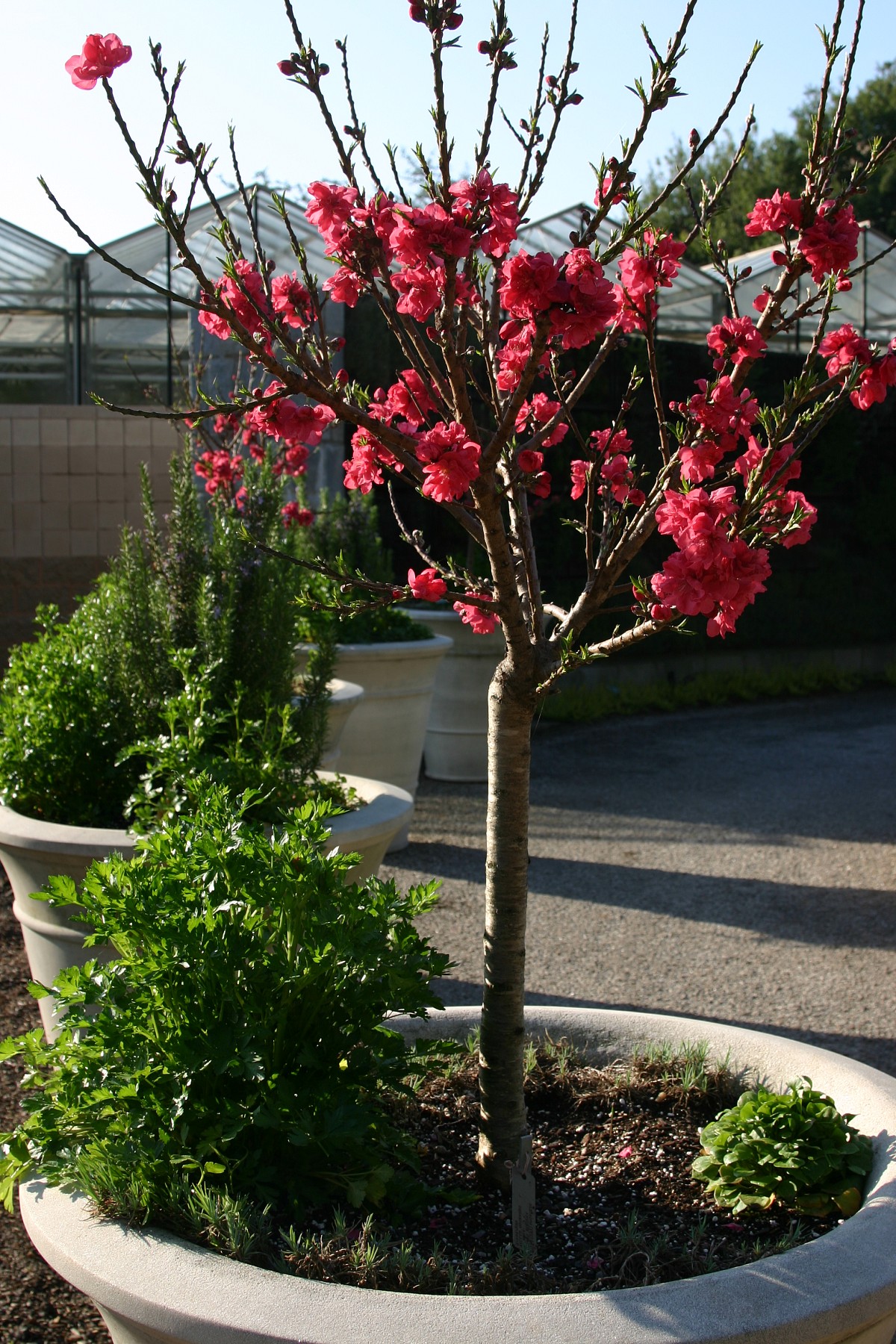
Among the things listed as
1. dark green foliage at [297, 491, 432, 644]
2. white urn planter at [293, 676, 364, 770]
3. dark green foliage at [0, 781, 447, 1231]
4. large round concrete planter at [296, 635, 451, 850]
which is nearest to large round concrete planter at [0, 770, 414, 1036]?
dark green foliage at [0, 781, 447, 1231]

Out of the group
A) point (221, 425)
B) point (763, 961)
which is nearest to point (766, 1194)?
point (763, 961)

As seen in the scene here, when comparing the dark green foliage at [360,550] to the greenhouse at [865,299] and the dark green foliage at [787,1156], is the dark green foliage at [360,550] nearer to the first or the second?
the dark green foliage at [787,1156]

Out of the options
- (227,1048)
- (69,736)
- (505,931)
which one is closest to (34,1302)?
(227,1048)

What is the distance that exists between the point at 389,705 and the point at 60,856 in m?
2.71

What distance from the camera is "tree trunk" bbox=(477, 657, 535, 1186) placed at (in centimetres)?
200

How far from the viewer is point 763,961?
411cm

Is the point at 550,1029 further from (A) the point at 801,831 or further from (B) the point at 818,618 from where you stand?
(B) the point at 818,618

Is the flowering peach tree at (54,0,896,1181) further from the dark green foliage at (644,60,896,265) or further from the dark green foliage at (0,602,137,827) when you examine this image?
the dark green foliage at (644,60,896,265)

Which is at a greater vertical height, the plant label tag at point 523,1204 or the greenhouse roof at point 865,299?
the greenhouse roof at point 865,299

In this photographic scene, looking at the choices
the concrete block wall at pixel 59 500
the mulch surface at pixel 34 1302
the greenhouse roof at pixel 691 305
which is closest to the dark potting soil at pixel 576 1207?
the mulch surface at pixel 34 1302

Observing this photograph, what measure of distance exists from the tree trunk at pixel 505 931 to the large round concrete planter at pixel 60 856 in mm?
877

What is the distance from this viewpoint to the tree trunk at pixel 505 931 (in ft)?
6.57

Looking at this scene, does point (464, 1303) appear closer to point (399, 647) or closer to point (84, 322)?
point (399, 647)

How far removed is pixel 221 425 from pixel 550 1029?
3.24 meters
